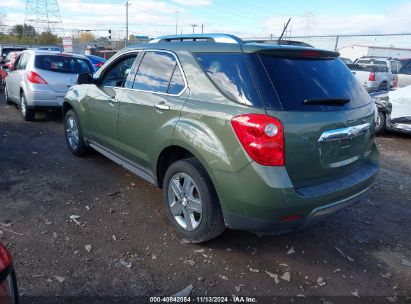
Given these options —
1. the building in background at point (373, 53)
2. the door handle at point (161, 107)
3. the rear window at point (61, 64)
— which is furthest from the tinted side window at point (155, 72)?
the building in background at point (373, 53)

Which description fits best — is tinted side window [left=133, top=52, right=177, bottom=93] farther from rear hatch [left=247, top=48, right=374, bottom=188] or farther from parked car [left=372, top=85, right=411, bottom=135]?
parked car [left=372, top=85, right=411, bottom=135]

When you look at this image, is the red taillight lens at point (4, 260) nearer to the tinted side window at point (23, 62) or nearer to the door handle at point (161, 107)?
the door handle at point (161, 107)

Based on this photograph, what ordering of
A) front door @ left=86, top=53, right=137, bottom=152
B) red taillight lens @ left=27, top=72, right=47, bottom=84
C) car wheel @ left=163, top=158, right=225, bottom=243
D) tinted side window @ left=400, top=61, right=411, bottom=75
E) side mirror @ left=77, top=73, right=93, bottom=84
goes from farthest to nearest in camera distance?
tinted side window @ left=400, top=61, right=411, bottom=75
red taillight lens @ left=27, top=72, right=47, bottom=84
side mirror @ left=77, top=73, right=93, bottom=84
front door @ left=86, top=53, right=137, bottom=152
car wheel @ left=163, top=158, right=225, bottom=243

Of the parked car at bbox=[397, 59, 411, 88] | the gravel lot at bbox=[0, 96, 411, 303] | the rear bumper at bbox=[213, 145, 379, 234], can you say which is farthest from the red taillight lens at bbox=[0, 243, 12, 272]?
the parked car at bbox=[397, 59, 411, 88]

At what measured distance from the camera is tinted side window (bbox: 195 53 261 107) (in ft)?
9.16

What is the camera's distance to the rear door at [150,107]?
342 cm

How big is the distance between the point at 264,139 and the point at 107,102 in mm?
2540

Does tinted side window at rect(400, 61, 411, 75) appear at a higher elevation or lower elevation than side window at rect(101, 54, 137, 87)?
higher

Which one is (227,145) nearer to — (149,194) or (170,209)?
(170,209)

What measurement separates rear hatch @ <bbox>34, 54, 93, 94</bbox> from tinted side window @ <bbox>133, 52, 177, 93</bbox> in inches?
182

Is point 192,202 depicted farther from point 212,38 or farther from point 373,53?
point 373,53

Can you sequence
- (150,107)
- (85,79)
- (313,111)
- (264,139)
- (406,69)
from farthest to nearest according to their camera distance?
(406,69), (85,79), (150,107), (313,111), (264,139)

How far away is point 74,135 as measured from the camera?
577 centimetres

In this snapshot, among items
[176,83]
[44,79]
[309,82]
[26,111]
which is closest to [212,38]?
[176,83]
